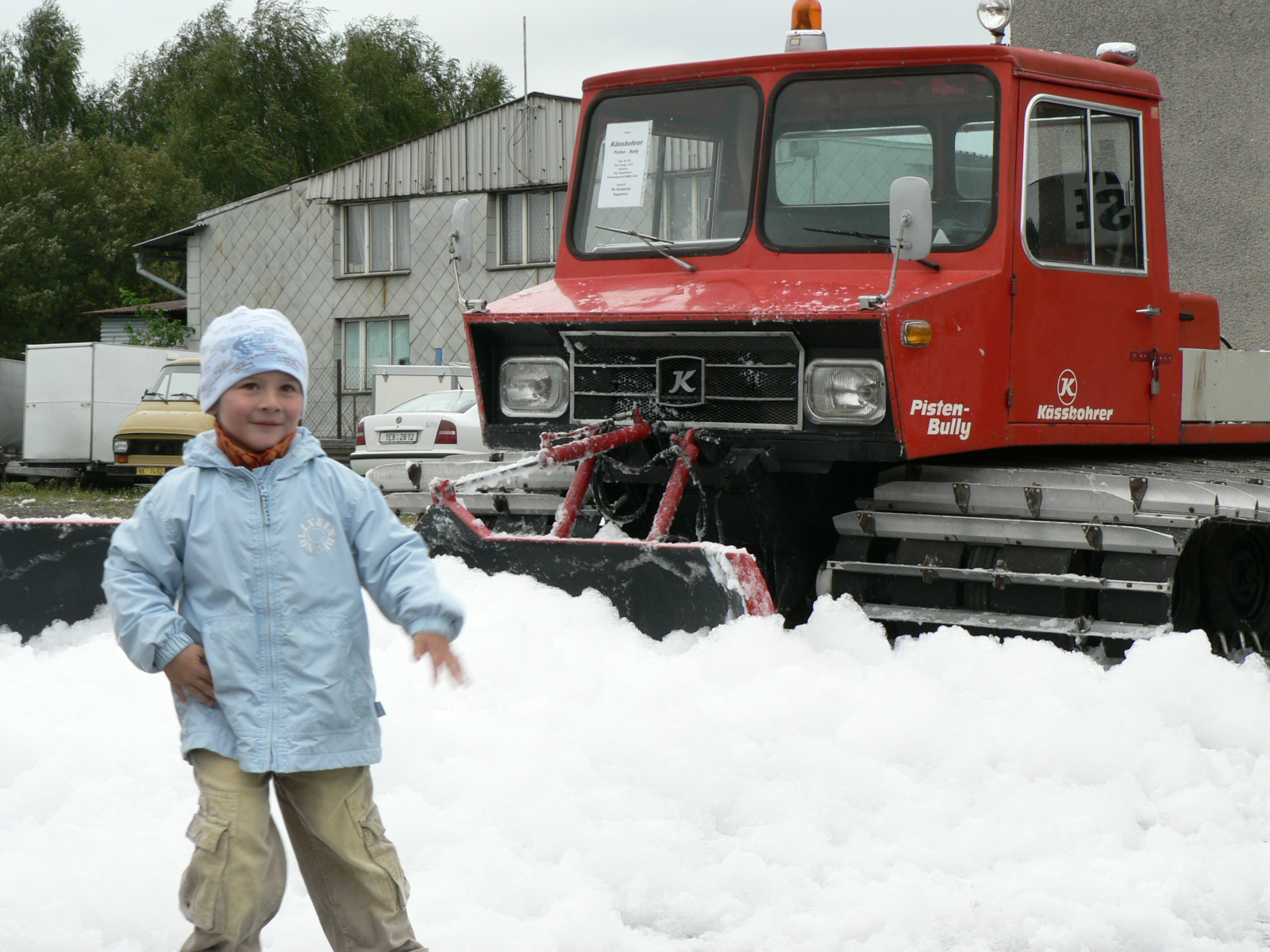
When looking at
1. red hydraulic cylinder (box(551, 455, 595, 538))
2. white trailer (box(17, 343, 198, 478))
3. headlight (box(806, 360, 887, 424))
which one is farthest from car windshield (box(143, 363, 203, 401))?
headlight (box(806, 360, 887, 424))

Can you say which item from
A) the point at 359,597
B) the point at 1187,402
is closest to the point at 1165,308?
the point at 1187,402

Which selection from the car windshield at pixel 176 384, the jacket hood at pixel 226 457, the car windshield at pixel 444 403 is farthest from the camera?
the car windshield at pixel 176 384

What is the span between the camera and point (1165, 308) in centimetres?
717

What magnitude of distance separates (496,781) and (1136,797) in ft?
6.34

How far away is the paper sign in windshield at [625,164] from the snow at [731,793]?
7.53 feet

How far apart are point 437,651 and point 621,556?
270cm

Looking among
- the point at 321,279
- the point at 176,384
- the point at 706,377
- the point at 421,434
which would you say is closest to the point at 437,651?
the point at 706,377

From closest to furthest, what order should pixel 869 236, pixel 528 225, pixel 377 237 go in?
1. pixel 869 236
2. pixel 528 225
3. pixel 377 237

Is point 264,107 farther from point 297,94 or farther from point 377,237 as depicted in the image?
point 377,237

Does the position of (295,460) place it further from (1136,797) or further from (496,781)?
(1136,797)

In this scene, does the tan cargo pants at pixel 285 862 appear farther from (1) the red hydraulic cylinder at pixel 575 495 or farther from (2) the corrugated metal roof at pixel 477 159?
(2) the corrugated metal roof at pixel 477 159

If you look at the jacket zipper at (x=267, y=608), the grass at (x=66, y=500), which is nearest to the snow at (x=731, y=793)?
the jacket zipper at (x=267, y=608)

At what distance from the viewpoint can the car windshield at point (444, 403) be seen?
21.1 meters

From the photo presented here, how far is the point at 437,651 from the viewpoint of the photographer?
3.20 m
